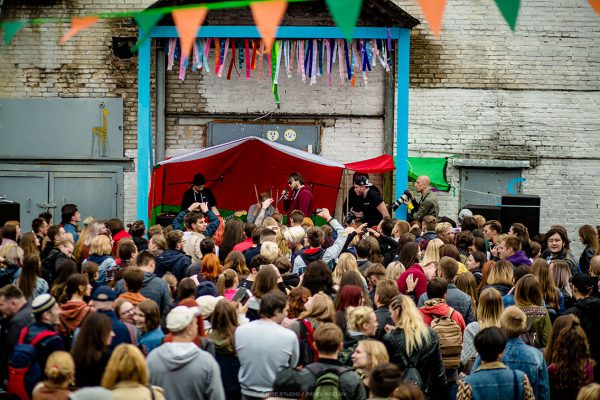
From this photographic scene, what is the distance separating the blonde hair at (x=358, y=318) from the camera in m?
6.82

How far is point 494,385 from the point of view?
21.1 feet

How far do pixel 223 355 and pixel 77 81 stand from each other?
39.6 feet

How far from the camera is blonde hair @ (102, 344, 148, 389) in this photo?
5.54 m

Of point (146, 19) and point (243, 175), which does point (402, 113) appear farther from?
point (146, 19)

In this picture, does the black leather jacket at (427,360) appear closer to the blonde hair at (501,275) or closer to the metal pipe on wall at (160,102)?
the blonde hair at (501,275)

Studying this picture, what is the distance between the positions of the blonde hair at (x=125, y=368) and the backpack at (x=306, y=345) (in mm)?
1807

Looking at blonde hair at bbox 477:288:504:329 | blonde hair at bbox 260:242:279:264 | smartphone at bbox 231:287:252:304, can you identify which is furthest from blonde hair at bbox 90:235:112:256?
blonde hair at bbox 477:288:504:329

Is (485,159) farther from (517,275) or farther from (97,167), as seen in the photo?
(517,275)

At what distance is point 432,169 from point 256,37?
431 cm

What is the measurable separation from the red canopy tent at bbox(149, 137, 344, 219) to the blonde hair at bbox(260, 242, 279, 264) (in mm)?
7511

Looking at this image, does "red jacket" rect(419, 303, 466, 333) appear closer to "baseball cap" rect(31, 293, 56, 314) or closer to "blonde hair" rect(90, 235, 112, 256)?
"baseball cap" rect(31, 293, 56, 314)

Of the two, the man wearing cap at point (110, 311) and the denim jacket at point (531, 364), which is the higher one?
the man wearing cap at point (110, 311)

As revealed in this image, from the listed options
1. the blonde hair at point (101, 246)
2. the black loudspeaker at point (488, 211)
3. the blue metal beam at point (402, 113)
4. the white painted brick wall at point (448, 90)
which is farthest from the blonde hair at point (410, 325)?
the white painted brick wall at point (448, 90)

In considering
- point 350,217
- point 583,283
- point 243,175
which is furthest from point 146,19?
point 243,175
